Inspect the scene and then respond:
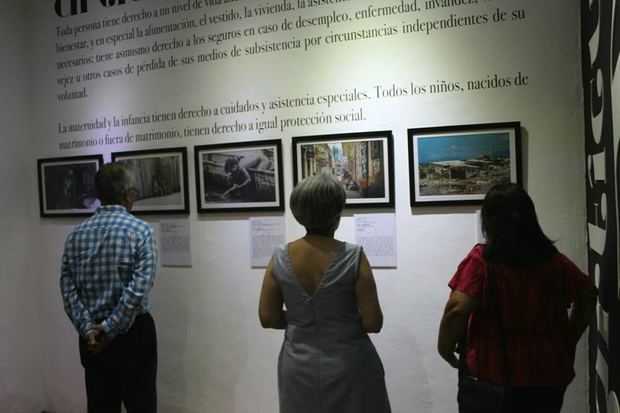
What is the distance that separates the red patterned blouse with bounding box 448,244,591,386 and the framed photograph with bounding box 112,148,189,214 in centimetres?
192

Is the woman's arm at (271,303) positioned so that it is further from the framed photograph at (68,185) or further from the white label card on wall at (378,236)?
the framed photograph at (68,185)

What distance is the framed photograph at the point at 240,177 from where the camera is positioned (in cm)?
298

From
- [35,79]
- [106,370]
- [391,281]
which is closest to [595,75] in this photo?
[391,281]

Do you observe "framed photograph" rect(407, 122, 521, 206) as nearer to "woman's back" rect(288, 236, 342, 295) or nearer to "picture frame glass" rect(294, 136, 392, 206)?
"picture frame glass" rect(294, 136, 392, 206)

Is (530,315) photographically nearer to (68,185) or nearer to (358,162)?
(358,162)

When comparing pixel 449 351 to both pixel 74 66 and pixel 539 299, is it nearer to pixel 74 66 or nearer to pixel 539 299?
pixel 539 299

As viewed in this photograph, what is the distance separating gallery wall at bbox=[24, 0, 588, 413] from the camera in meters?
2.54

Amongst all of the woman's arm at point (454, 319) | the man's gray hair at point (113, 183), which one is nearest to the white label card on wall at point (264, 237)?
the man's gray hair at point (113, 183)

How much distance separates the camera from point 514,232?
5.65 ft

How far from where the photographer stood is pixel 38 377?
3674 millimetres

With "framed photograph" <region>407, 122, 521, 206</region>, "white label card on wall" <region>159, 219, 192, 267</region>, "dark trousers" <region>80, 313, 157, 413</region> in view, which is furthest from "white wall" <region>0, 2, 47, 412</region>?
"framed photograph" <region>407, 122, 521, 206</region>

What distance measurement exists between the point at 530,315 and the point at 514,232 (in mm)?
281

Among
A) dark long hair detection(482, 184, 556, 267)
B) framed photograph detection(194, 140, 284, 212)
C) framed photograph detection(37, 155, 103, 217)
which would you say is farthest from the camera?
framed photograph detection(37, 155, 103, 217)

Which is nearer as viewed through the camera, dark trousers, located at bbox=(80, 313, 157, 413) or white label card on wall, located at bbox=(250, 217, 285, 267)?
dark trousers, located at bbox=(80, 313, 157, 413)
